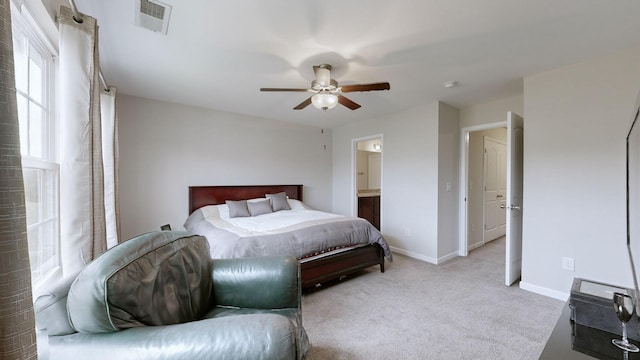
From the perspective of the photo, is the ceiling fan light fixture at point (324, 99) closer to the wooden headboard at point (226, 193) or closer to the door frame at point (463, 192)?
the wooden headboard at point (226, 193)

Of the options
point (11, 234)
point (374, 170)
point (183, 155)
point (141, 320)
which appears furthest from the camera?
point (374, 170)

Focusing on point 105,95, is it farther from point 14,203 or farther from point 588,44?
point 588,44

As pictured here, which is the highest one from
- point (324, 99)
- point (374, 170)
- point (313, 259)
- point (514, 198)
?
point (324, 99)

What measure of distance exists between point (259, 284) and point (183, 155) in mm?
3087

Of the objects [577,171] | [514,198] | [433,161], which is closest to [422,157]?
[433,161]

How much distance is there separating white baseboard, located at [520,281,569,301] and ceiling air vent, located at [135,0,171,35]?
4185 mm

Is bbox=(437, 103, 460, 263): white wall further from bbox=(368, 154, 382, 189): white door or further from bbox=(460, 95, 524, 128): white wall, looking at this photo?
bbox=(368, 154, 382, 189): white door

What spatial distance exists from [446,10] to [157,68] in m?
2.71

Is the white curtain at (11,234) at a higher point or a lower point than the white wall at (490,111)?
lower

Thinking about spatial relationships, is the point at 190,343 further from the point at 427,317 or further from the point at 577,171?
the point at 577,171

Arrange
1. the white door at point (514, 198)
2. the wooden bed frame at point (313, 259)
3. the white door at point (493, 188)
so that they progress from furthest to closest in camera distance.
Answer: the white door at point (493, 188), the white door at point (514, 198), the wooden bed frame at point (313, 259)

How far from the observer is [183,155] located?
3941 mm

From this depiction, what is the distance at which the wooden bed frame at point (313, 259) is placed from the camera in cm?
273

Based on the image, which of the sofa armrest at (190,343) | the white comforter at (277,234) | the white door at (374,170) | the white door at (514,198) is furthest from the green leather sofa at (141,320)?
the white door at (374,170)
